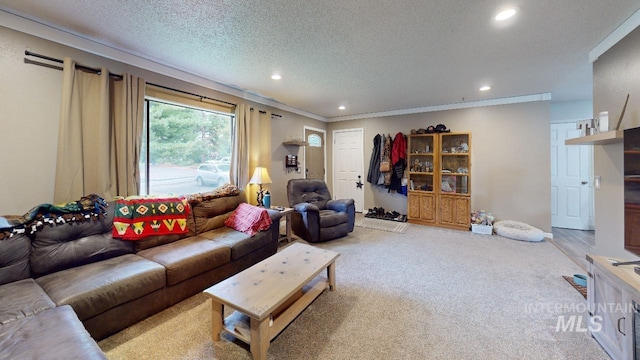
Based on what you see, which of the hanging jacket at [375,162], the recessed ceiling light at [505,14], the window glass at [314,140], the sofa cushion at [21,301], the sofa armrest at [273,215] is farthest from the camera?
the window glass at [314,140]

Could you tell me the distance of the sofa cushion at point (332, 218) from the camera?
3.65 meters

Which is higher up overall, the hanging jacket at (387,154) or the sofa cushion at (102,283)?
the hanging jacket at (387,154)

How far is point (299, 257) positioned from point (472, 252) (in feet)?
8.50

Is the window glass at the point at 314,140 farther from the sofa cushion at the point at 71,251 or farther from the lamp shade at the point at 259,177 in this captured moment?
the sofa cushion at the point at 71,251

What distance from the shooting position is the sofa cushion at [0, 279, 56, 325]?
1.31 meters

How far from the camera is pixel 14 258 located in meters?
1.64

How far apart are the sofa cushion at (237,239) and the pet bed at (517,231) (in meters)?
3.86

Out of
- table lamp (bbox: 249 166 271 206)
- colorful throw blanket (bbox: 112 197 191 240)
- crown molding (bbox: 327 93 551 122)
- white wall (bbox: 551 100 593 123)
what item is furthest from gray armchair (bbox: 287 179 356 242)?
white wall (bbox: 551 100 593 123)

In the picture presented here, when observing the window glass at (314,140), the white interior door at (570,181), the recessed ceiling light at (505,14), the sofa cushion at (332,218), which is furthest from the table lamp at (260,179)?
the white interior door at (570,181)

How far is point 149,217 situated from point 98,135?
0.95 meters

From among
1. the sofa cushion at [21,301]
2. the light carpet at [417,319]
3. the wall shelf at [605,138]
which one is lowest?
the light carpet at [417,319]

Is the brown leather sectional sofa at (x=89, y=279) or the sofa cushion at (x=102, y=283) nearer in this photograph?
the brown leather sectional sofa at (x=89, y=279)

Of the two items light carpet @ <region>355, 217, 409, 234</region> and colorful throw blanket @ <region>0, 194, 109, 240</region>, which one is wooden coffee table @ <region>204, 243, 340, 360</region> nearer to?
colorful throw blanket @ <region>0, 194, 109, 240</region>

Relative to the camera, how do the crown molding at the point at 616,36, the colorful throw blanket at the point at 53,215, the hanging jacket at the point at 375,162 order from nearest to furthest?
1. the colorful throw blanket at the point at 53,215
2. the crown molding at the point at 616,36
3. the hanging jacket at the point at 375,162
